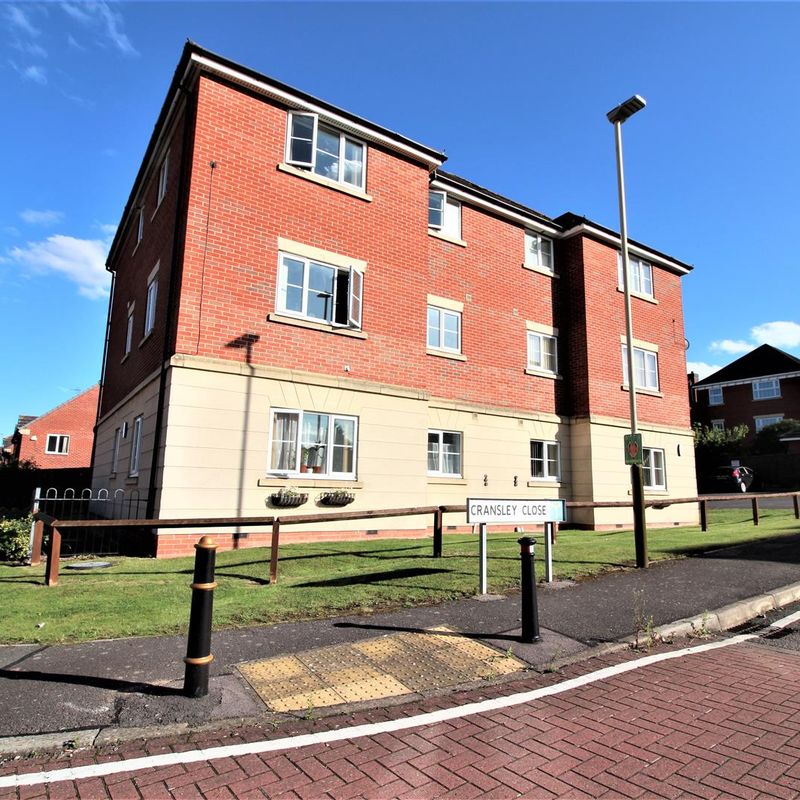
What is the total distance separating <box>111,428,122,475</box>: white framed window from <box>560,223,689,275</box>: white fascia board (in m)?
15.4

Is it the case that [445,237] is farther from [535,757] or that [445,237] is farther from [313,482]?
[535,757]

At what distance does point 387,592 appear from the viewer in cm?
754

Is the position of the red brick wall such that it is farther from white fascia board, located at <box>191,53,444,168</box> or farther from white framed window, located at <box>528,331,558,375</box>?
white fascia board, located at <box>191,53,444,168</box>

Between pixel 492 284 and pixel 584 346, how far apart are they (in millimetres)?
3660

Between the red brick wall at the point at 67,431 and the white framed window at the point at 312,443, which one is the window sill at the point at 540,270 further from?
the red brick wall at the point at 67,431

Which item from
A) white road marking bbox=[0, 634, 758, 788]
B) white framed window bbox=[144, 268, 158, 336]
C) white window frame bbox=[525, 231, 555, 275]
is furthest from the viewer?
white window frame bbox=[525, 231, 555, 275]

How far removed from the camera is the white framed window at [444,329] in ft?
52.8

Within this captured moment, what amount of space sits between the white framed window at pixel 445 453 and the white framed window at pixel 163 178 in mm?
9225

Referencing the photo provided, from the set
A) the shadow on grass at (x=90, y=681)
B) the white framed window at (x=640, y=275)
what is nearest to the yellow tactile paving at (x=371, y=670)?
the shadow on grass at (x=90, y=681)

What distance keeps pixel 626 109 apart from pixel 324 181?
6726mm

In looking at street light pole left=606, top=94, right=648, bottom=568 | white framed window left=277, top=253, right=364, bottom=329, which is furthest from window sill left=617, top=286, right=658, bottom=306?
white framed window left=277, top=253, right=364, bottom=329

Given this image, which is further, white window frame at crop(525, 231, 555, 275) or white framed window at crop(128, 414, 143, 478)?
white window frame at crop(525, 231, 555, 275)

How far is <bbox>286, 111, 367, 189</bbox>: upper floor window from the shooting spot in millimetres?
13570

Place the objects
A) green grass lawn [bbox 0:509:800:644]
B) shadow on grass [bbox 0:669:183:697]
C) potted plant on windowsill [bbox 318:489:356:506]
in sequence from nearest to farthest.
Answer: shadow on grass [bbox 0:669:183:697] < green grass lawn [bbox 0:509:800:644] < potted plant on windowsill [bbox 318:489:356:506]
